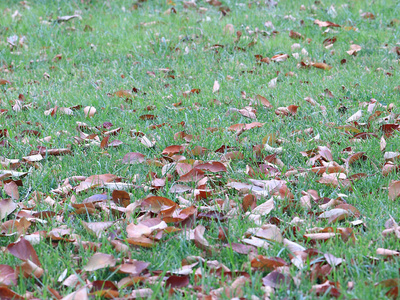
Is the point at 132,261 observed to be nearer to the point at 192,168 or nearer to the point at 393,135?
the point at 192,168

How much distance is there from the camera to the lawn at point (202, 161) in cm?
168

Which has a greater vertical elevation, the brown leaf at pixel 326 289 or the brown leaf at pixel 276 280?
the brown leaf at pixel 326 289

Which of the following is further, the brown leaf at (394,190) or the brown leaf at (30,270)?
the brown leaf at (394,190)

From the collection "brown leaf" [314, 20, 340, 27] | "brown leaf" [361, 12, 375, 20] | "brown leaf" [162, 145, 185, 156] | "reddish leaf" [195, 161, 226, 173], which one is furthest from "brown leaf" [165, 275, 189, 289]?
"brown leaf" [361, 12, 375, 20]

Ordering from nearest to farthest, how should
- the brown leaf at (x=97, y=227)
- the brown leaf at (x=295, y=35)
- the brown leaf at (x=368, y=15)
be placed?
the brown leaf at (x=97, y=227), the brown leaf at (x=295, y=35), the brown leaf at (x=368, y=15)

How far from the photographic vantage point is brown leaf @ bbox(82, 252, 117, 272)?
170 centimetres

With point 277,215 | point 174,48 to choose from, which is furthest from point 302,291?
point 174,48

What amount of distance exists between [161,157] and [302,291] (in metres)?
1.40

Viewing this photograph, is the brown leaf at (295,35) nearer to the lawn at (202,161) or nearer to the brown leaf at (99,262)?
the lawn at (202,161)

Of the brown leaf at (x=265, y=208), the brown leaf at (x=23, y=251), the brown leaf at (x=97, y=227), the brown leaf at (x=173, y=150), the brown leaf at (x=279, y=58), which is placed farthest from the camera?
the brown leaf at (x=279, y=58)

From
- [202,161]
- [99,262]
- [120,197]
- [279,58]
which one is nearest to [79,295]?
[99,262]

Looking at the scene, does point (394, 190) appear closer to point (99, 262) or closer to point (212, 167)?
point (212, 167)

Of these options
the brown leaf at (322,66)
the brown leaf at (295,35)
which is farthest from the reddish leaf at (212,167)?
the brown leaf at (295,35)

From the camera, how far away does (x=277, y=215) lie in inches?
82.3
